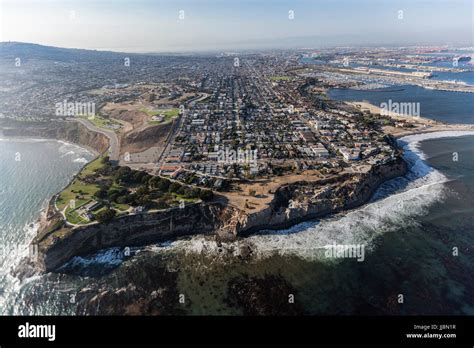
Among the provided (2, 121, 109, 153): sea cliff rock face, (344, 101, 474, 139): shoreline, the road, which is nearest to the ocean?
the road

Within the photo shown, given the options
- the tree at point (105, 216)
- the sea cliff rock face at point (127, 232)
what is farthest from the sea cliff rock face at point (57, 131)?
the sea cliff rock face at point (127, 232)

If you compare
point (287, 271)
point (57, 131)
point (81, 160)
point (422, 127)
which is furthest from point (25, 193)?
point (422, 127)

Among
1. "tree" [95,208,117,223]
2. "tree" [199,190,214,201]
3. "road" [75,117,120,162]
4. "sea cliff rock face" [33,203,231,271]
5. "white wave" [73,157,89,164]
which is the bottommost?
"sea cliff rock face" [33,203,231,271]

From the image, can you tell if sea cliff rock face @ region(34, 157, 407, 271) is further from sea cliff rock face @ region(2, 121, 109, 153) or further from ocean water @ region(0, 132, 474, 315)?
sea cliff rock face @ region(2, 121, 109, 153)

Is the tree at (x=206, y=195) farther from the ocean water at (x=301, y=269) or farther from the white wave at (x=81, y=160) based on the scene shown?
the white wave at (x=81, y=160)

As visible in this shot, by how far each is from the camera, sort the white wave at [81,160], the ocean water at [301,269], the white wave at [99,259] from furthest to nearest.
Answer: the white wave at [81,160] < the white wave at [99,259] < the ocean water at [301,269]

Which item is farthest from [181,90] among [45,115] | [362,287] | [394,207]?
[362,287]
